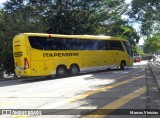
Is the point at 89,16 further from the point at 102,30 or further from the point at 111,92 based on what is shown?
the point at 111,92

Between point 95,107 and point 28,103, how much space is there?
2395mm

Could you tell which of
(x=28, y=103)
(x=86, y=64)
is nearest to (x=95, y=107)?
(x=28, y=103)

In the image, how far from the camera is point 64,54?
22.6 metres

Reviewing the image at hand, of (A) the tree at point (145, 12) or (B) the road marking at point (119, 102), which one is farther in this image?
(A) the tree at point (145, 12)

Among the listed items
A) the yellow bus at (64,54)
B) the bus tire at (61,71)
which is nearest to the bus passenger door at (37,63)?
the yellow bus at (64,54)

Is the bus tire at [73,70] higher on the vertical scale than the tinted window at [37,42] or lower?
lower

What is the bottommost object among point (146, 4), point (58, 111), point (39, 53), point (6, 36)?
point (58, 111)

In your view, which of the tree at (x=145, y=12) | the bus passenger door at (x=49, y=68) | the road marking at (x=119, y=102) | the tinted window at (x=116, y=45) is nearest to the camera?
the road marking at (x=119, y=102)

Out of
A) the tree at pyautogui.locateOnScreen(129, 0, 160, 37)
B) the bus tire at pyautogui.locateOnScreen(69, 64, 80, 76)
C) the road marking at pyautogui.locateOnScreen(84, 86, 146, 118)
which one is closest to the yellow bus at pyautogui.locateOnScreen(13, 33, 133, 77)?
the bus tire at pyautogui.locateOnScreen(69, 64, 80, 76)

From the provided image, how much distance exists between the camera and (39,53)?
20344mm

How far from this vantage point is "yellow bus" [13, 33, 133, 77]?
784 inches

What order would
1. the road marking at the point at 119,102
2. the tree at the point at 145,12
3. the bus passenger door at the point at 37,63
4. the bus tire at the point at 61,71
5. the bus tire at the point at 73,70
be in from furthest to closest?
1. the tree at the point at 145,12
2. the bus tire at the point at 73,70
3. the bus tire at the point at 61,71
4. the bus passenger door at the point at 37,63
5. the road marking at the point at 119,102

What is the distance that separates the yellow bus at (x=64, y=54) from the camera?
19922 mm

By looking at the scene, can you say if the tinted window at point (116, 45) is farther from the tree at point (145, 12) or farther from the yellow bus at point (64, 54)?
the tree at point (145, 12)
